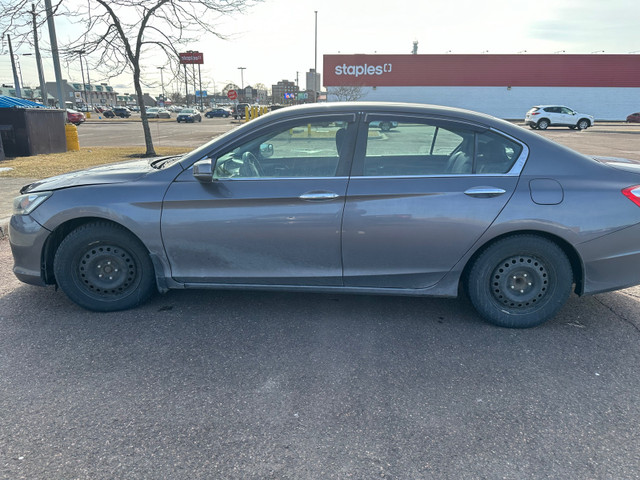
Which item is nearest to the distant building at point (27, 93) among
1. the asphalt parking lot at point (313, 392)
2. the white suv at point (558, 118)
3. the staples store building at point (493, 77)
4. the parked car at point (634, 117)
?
the staples store building at point (493, 77)

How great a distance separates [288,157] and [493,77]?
47.6 m

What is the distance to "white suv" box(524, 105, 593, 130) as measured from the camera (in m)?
34.0

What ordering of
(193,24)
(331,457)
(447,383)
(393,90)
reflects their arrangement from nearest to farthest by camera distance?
(331,457) < (447,383) < (193,24) < (393,90)

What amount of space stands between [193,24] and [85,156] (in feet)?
17.0

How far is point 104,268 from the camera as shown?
12.2 ft

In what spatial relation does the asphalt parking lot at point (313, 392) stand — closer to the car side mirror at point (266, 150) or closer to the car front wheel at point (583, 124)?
the car side mirror at point (266, 150)

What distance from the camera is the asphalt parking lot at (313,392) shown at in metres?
2.21

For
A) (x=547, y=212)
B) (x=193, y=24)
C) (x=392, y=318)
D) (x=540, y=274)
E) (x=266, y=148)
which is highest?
(x=193, y=24)

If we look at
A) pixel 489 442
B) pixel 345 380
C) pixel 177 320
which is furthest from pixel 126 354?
pixel 489 442

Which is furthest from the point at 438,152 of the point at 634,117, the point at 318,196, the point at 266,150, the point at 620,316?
the point at 634,117

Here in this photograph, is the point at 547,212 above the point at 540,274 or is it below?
above

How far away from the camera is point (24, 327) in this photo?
3525mm

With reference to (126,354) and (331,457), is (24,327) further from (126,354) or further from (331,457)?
(331,457)

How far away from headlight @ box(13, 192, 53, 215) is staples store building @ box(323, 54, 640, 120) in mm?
42978
